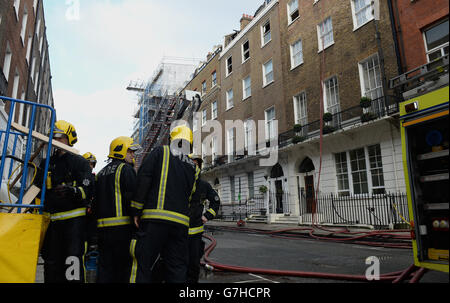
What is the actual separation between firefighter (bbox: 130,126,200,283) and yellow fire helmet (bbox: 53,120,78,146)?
127 centimetres

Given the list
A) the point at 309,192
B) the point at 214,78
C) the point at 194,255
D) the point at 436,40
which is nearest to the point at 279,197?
the point at 309,192

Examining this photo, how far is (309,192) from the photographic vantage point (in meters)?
16.4

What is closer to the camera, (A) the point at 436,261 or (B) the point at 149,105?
(A) the point at 436,261

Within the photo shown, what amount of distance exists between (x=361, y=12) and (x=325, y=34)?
216cm

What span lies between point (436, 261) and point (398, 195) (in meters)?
9.67

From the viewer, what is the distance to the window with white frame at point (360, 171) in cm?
1288

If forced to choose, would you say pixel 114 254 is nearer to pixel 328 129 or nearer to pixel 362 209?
pixel 362 209

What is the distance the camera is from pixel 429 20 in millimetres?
11344

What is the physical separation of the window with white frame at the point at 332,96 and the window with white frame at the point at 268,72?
16.9 ft

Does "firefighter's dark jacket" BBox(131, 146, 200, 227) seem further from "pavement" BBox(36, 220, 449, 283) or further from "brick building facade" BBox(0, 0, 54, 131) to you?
"brick building facade" BBox(0, 0, 54, 131)
